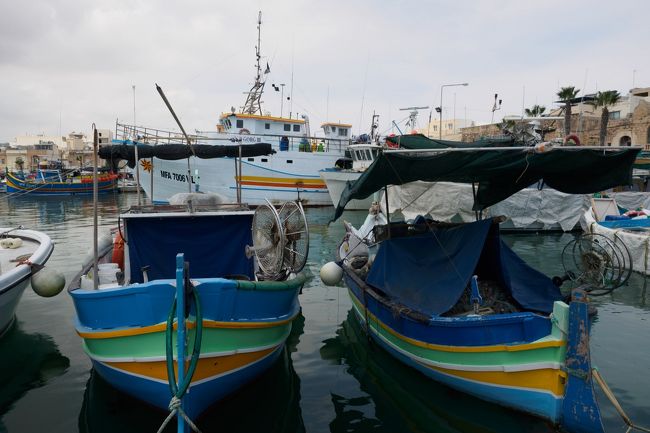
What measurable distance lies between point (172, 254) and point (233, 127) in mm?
24869

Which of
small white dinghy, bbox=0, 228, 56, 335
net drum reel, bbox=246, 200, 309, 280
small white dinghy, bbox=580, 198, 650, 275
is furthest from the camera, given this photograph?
small white dinghy, bbox=580, 198, 650, 275

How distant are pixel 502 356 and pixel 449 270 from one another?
5.51ft

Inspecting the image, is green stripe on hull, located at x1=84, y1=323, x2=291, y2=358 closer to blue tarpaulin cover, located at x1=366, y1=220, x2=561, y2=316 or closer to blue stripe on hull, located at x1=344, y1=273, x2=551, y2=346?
blue stripe on hull, located at x1=344, y1=273, x2=551, y2=346

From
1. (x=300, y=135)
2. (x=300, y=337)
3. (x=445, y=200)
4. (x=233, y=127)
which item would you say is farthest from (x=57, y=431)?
(x=300, y=135)

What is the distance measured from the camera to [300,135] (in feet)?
109

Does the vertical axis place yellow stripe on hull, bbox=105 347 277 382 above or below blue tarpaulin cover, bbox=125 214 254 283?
below

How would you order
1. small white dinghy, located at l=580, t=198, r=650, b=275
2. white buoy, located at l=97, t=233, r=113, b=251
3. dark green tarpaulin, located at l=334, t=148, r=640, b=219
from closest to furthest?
dark green tarpaulin, located at l=334, t=148, r=640, b=219, white buoy, located at l=97, t=233, r=113, b=251, small white dinghy, located at l=580, t=198, r=650, b=275

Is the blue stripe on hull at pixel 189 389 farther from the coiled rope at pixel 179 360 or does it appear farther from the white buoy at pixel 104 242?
the white buoy at pixel 104 242

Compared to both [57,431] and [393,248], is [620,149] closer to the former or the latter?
[393,248]

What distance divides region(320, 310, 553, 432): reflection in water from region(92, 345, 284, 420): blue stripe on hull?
145 centimetres

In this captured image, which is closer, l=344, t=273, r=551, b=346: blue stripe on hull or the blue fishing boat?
the blue fishing boat

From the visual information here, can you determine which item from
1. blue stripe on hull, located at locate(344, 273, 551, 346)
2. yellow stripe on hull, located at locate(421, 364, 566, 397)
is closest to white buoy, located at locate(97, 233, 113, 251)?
blue stripe on hull, located at locate(344, 273, 551, 346)

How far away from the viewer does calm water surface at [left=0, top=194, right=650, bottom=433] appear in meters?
5.47

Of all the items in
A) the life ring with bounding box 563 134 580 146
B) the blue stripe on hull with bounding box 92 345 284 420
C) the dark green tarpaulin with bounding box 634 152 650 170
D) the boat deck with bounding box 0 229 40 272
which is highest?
the dark green tarpaulin with bounding box 634 152 650 170
